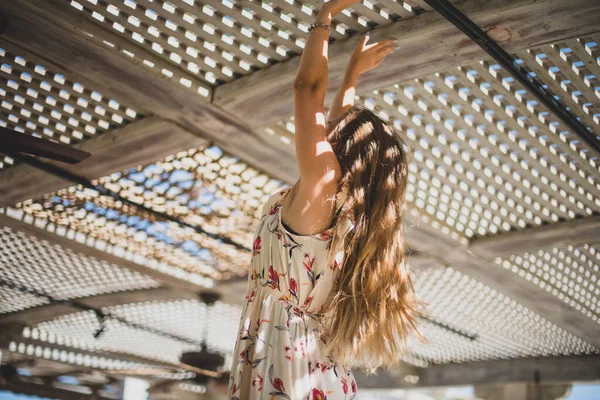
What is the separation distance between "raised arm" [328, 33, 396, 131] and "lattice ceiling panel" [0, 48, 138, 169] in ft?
5.23

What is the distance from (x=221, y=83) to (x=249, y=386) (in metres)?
1.88

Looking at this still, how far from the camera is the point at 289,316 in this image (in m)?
1.69

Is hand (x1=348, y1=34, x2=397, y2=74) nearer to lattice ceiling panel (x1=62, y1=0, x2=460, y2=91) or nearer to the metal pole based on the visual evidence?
the metal pole

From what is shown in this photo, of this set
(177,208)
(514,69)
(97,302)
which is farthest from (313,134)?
(97,302)

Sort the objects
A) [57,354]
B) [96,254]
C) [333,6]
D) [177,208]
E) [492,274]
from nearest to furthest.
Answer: [333,6] < [177,208] < [492,274] < [96,254] < [57,354]

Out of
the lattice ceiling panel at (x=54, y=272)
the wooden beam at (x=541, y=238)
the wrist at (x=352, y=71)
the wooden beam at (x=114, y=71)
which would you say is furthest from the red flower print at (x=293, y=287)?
the lattice ceiling panel at (x=54, y=272)

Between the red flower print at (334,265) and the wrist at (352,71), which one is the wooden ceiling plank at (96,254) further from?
the red flower print at (334,265)

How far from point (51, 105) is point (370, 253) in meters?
2.42

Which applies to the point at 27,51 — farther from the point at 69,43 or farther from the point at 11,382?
the point at 11,382

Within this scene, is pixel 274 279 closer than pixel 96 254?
Yes

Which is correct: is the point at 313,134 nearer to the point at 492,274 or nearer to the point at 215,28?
the point at 215,28

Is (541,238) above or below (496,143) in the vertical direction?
below

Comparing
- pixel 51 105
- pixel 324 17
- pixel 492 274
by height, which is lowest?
pixel 324 17

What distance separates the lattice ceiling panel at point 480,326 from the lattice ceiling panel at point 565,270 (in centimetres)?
40
